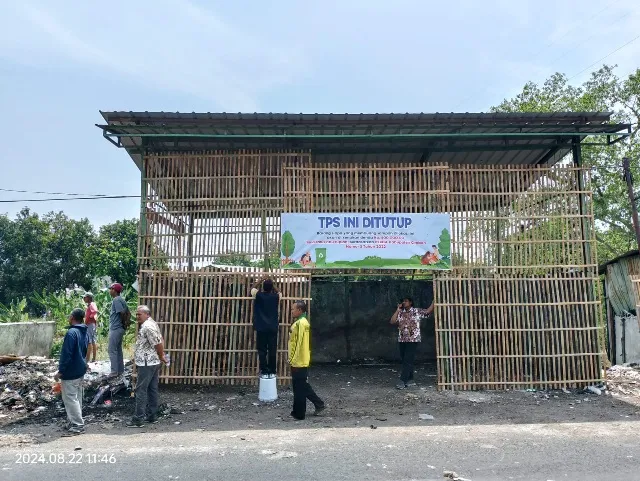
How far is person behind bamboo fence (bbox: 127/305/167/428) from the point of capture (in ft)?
24.6

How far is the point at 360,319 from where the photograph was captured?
42.4ft

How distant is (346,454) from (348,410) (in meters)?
2.16

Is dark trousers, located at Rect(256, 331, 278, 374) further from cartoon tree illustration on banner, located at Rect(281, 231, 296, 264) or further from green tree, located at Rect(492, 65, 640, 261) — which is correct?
green tree, located at Rect(492, 65, 640, 261)

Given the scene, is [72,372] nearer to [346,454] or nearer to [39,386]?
[39,386]

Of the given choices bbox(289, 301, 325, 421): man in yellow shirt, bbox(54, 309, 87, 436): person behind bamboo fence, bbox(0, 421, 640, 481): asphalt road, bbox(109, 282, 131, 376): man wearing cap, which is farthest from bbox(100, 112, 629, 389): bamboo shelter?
bbox(0, 421, 640, 481): asphalt road

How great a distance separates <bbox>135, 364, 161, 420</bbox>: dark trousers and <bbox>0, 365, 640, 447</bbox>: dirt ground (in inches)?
9.9

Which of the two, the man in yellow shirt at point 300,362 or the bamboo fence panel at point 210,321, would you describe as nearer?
the man in yellow shirt at point 300,362

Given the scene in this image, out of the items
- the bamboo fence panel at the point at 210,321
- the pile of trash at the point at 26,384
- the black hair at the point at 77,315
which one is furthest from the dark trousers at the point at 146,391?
the pile of trash at the point at 26,384

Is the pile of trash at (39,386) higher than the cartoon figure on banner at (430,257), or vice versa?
the cartoon figure on banner at (430,257)

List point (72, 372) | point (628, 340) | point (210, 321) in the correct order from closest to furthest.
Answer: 1. point (72, 372)
2. point (210, 321)
3. point (628, 340)

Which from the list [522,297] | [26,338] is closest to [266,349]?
[522,297]

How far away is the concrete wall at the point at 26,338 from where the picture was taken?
1276cm

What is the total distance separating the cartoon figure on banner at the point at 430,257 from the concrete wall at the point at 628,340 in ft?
24.0
